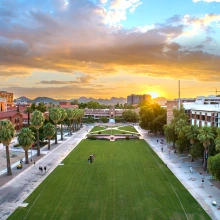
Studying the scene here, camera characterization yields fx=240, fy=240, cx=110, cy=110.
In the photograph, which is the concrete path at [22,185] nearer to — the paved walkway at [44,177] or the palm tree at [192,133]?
the paved walkway at [44,177]

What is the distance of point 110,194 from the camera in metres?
30.0

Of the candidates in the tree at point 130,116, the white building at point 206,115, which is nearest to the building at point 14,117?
the white building at point 206,115

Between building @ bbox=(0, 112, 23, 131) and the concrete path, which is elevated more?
building @ bbox=(0, 112, 23, 131)

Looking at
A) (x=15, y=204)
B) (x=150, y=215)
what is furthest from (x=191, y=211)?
(x=15, y=204)

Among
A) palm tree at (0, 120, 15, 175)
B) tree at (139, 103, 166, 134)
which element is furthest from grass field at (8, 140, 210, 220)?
tree at (139, 103, 166, 134)

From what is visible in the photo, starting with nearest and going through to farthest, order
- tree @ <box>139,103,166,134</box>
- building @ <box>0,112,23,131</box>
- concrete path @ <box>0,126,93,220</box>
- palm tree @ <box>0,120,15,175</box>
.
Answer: concrete path @ <box>0,126,93,220</box>, palm tree @ <box>0,120,15,175</box>, building @ <box>0,112,23,131</box>, tree @ <box>139,103,166,134</box>

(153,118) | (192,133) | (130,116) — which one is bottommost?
(192,133)

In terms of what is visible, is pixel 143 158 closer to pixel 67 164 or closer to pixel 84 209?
pixel 67 164

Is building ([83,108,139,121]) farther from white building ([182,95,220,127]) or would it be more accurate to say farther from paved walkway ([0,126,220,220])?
paved walkway ([0,126,220,220])

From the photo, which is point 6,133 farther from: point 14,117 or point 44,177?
point 14,117

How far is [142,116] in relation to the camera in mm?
85812

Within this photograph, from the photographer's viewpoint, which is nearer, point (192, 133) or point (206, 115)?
point (192, 133)

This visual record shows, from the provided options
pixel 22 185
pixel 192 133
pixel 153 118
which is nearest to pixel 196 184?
pixel 192 133

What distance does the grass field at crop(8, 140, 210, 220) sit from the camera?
24.9m
